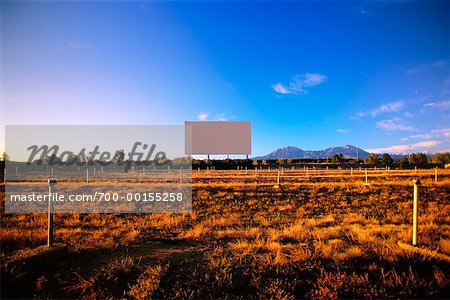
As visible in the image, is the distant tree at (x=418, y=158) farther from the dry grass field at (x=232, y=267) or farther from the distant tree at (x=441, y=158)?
the dry grass field at (x=232, y=267)

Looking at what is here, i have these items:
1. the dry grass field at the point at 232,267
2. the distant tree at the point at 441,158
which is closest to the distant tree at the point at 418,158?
the distant tree at the point at 441,158

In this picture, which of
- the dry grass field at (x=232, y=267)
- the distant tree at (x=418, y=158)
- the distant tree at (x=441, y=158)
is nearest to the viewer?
the dry grass field at (x=232, y=267)

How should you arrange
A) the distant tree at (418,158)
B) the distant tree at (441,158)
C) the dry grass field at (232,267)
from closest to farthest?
the dry grass field at (232,267) → the distant tree at (441,158) → the distant tree at (418,158)

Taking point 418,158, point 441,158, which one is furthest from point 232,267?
point 441,158

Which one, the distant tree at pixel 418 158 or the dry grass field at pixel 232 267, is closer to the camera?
the dry grass field at pixel 232 267

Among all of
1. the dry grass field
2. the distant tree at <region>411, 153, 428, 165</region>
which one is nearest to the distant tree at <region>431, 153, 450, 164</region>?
the distant tree at <region>411, 153, 428, 165</region>

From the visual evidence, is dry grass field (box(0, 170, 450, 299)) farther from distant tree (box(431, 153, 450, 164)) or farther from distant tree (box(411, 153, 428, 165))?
distant tree (box(431, 153, 450, 164))

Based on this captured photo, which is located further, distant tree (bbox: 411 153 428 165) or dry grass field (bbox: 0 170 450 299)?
distant tree (bbox: 411 153 428 165)

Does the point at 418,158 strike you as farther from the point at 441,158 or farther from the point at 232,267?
the point at 232,267

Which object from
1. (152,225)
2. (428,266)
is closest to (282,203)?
(152,225)

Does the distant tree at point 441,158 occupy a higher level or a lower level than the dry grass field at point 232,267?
higher

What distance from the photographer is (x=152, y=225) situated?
9.88 meters

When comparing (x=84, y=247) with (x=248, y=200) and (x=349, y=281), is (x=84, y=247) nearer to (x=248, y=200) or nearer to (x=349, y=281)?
(x=349, y=281)

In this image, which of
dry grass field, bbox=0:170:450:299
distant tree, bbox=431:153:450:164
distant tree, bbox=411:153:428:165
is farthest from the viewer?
distant tree, bbox=411:153:428:165
